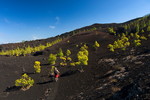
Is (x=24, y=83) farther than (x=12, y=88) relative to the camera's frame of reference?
No

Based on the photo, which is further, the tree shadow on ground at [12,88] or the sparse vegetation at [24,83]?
the sparse vegetation at [24,83]

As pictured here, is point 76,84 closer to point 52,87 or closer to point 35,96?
point 52,87

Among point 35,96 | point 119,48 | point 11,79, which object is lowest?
point 35,96

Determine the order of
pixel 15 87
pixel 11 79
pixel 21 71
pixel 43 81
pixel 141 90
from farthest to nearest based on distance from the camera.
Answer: pixel 21 71 < pixel 11 79 < pixel 43 81 < pixel 15 87 < pixel 141 90

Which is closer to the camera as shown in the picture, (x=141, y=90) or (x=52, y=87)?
(x=141, y=90)

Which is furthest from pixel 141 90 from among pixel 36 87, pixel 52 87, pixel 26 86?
pixel 26 86

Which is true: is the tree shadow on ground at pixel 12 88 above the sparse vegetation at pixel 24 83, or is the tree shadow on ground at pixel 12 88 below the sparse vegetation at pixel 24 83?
below

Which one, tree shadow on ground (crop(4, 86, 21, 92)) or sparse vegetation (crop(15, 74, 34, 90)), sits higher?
sparse vegetation (crop(15, 74, 34, 90))

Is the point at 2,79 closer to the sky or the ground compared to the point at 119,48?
closer to the ground

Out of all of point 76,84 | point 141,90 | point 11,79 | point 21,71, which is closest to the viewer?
point 141,90

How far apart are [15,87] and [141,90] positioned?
31.0 m

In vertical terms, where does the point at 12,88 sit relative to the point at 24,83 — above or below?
below

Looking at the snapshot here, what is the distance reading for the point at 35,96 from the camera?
26.1 meters

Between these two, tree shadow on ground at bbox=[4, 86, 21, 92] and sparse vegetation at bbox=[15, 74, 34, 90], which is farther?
sparse vegetation at bbox=[15, 74, 34, 90]
